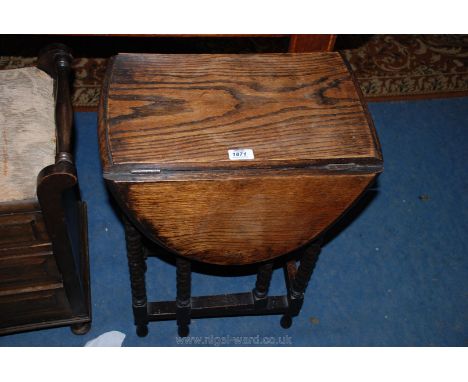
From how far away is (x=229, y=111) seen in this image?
4.32 ft

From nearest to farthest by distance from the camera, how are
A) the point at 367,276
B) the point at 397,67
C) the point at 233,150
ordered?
1. the point at 233,150
2. the point at 367,276
3. the point at 397,67

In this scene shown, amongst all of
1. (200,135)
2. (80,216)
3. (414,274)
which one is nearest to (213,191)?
(200,135)

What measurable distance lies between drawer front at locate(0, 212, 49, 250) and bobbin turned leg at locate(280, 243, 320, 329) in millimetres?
707

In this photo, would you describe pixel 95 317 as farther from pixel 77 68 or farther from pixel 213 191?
pixel 77 68

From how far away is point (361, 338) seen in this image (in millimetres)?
1885

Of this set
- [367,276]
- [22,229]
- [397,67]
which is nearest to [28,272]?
[22,229]

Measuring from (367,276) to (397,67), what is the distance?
1168mm

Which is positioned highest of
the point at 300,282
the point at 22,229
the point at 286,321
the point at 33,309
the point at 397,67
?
the point at 22,229

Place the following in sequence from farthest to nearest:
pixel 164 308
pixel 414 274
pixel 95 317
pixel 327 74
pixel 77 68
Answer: pixel 77 68, pixel 414 274, pixel 95 317, pixel 164 308, pixel 327 74

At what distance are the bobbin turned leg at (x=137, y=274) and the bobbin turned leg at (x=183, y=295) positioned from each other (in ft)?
0.33

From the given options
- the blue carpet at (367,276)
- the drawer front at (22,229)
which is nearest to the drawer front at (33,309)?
the blue carpet at (367,276)

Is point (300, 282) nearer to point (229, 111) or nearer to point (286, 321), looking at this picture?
point (286, 321)

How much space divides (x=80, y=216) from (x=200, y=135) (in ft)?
2.65

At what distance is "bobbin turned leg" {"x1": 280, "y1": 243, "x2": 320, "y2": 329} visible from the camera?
1.54 m
